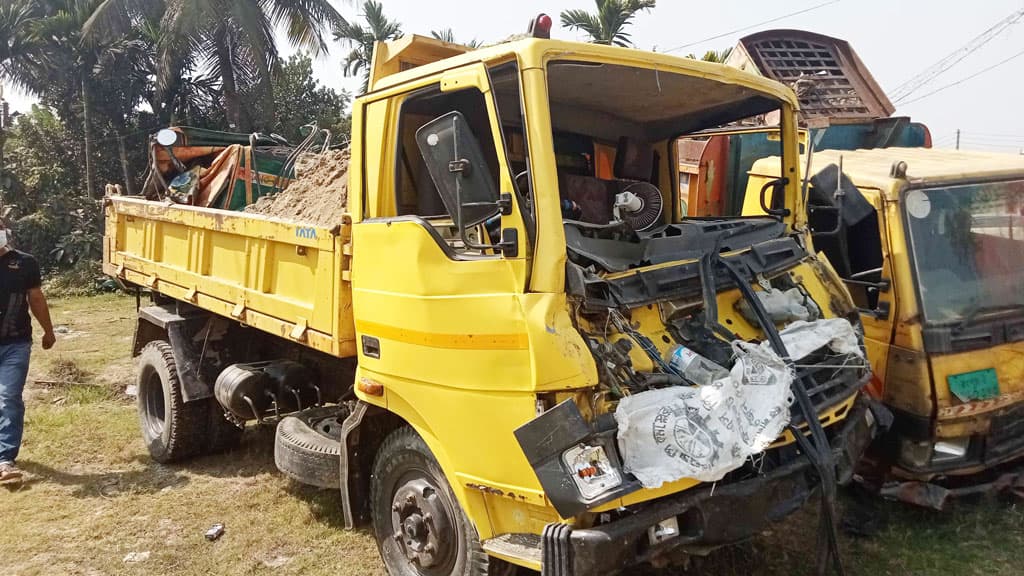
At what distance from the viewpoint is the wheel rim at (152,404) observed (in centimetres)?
590

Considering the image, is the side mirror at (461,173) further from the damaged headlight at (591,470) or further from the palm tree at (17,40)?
the palm tree at (17,40)

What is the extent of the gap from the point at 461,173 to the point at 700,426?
117cm

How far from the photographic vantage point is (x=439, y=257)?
9.62 feet

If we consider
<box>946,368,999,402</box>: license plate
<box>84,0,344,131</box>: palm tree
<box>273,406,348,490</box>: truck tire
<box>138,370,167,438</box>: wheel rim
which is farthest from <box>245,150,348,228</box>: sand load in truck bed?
<box>84,0,344,131</box>: palm tree

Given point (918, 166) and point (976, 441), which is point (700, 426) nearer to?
point (976, 441)

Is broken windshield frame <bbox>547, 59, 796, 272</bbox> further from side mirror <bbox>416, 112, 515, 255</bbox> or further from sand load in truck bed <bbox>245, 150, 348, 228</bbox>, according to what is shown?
sand load in truck bed <bbox>245, 150, 348, 228</bbox>

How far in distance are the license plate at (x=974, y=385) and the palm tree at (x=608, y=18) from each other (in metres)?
11.0

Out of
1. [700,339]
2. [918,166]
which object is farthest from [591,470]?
[918,166]

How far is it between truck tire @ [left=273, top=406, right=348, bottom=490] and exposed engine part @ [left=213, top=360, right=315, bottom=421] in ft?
0.95

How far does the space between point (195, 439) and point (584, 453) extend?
4040 millimetres

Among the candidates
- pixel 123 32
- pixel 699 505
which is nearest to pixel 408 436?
pixel 699 505

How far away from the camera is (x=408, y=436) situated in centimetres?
332

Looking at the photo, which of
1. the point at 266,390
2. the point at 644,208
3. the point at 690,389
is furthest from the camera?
the point at 266,390

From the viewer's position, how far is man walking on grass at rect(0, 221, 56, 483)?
535 cm
